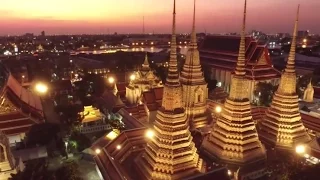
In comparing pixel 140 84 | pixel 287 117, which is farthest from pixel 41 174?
pixel 140 84

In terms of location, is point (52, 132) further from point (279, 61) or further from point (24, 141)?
point (279, 61)

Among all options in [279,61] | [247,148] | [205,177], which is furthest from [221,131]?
[279,61]

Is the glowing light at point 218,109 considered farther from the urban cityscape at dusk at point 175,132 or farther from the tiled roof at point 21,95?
the tiled roof at point 21,95

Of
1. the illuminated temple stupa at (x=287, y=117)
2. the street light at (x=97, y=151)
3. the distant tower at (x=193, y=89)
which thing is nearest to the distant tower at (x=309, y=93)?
the illuminated temple stupa at (x=287, y=117)

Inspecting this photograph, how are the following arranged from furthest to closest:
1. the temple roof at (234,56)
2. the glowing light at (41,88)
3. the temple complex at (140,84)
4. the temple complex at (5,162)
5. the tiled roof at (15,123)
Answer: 1. the temple roof at (234,56)
2. the glowing light at (41,88)
3. the temple complex at (140,84)
4. the tiled roof at (15,123)
5. the temple complex at (5,162)

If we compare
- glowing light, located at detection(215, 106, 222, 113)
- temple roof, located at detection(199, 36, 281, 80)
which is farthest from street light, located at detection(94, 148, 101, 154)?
temple roof, located at detection(199, 36, 281, 80)

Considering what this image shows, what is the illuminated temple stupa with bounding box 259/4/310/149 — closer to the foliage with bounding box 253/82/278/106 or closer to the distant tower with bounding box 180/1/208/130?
the distant tower with bounding box 180/1/208/130

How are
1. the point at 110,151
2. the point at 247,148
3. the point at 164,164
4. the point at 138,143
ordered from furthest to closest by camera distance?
the point at 138,143
the point at 110,151
the point at 247,148
the point at 164,164
